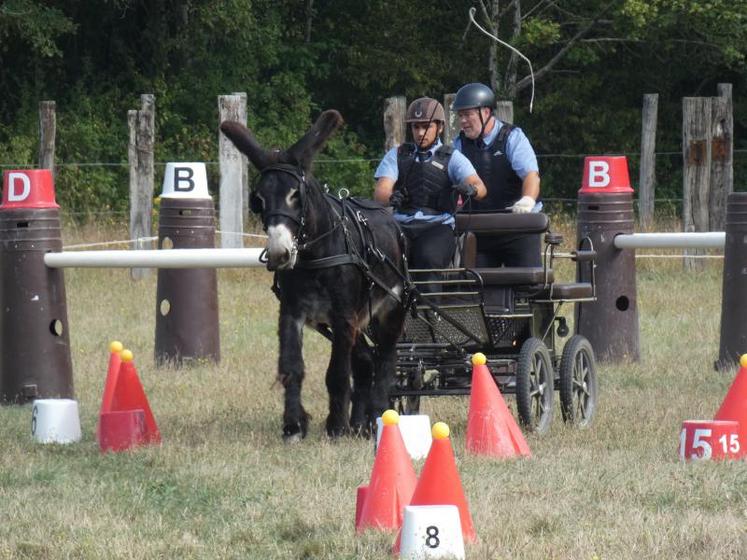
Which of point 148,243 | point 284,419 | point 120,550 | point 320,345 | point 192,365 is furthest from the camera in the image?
point 148,243

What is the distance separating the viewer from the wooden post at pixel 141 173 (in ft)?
70.0

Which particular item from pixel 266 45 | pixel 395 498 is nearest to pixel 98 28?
pixel 266 45

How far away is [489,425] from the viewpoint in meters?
8.94

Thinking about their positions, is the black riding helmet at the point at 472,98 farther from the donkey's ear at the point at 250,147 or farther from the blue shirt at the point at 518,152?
the donkey's ear at the point at 250,147

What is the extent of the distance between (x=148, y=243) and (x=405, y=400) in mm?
10653

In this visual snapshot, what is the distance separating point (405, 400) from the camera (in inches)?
440

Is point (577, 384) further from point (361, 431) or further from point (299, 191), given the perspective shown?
point (299, 191)

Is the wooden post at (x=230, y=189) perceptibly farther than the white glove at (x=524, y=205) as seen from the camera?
Yes

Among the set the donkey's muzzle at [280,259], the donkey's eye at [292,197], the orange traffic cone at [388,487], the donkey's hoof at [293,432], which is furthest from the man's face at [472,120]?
the orange traffic cone at [388,487]

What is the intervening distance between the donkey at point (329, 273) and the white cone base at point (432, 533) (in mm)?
2798

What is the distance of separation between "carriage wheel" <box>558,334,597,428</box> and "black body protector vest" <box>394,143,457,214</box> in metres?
1.12

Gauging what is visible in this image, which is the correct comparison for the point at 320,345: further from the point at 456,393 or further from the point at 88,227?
the point at 88,227

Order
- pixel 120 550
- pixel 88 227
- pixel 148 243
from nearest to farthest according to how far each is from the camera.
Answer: pixel 120 550 → pixel 148 243 → pixel 88 227

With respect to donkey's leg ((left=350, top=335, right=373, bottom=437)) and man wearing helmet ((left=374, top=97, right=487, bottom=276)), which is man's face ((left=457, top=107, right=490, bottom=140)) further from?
donkey's leg ((left=350, top=335, right=373, bottom=437))
